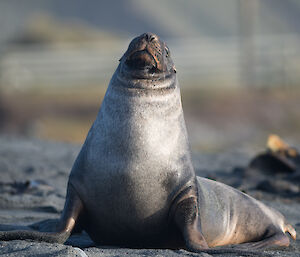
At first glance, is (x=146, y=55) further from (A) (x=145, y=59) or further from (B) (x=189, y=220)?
(B) (x=189, y=220)

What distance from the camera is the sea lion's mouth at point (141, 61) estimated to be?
14.3 feet

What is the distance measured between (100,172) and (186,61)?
1722 cm

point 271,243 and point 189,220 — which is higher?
point 189,220

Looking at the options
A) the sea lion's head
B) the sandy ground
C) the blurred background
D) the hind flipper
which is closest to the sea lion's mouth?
the sea lion's head

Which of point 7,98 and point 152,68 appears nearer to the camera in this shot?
point 152,68

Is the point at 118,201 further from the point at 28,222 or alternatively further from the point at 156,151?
the point at 28,222

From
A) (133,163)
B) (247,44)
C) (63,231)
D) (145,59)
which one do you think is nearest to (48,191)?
(63,231)

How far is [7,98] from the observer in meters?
17.7

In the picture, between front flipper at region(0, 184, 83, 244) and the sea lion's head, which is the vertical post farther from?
front flipper at region(0, 184, 83, 244)

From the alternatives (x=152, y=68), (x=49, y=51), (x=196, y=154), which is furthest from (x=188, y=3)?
(x=152, y=68)

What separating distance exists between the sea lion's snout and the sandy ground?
1.16m

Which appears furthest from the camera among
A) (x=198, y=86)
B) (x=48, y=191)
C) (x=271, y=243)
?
(x=198, y=86)

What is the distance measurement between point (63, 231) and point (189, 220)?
30.7 inches

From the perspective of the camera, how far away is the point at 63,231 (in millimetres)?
4270
